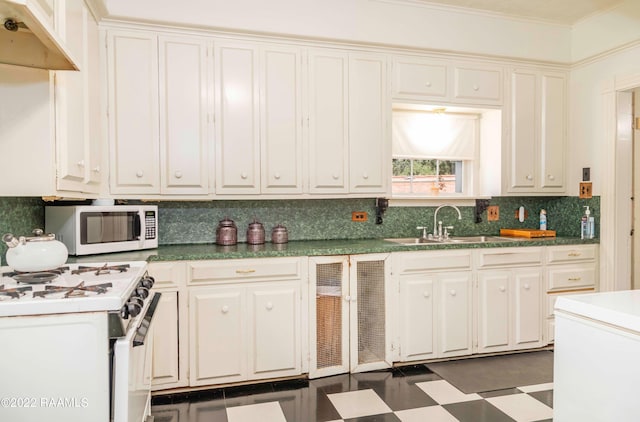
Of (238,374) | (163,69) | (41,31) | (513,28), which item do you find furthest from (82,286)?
(513,28)

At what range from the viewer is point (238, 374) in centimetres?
270

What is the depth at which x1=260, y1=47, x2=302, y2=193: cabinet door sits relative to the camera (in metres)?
3.00

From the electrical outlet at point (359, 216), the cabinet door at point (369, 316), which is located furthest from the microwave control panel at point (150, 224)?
the electrical outlet at point (359, 216)

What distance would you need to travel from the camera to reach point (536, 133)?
144 inches


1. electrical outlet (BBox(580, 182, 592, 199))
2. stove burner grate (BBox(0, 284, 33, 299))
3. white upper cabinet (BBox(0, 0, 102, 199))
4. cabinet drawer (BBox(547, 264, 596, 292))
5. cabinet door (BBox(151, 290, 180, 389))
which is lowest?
cabinet door (BBox(151, 290, 180, 389))

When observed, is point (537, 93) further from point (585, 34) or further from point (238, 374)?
point (238, 374)

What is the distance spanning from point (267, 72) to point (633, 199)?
10.2 ft

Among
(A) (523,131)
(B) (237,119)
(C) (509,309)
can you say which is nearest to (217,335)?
(B) (237,119)

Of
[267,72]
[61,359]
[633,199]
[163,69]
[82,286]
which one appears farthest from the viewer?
[633,199]

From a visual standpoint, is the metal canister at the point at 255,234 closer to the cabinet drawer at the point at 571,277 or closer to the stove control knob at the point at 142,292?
the stove control knob at the point at 142,292

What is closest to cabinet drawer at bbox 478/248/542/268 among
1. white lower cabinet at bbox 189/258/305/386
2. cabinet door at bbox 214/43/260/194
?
white lower cabinet at bbox 189/258/305/386

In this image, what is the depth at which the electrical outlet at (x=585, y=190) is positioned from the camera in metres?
3.60

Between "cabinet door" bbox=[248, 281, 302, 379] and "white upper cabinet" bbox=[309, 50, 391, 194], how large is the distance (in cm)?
80

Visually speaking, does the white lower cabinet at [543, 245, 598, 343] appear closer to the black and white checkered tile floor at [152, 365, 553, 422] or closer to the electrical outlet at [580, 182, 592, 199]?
the electrical outlet at [580, 182, 592, 199]
